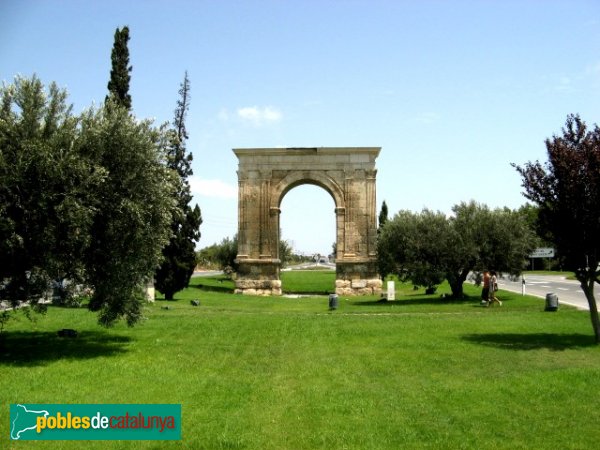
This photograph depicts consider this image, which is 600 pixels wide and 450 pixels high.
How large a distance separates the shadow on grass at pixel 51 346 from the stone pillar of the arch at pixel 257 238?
22245 mm

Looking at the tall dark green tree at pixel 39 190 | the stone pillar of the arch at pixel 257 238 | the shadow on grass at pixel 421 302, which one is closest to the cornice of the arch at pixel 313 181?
the stone pillar of the arch at pixel 257 238

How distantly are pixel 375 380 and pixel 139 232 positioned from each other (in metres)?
7.19

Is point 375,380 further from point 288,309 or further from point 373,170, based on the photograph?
point 373,170

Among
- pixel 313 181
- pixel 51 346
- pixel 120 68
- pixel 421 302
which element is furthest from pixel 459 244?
pixel 51 346

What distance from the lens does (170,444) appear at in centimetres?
818

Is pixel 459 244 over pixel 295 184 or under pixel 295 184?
under

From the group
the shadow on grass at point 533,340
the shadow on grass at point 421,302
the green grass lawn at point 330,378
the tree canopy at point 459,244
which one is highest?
the tree canopy at point 459,244

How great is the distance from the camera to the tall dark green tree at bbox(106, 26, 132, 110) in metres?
24.1

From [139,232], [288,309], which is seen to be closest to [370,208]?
[288,309]

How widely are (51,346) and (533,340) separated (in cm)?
1325

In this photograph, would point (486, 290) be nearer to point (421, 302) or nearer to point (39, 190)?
point (421, 302)

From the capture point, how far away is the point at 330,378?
39.5 feet

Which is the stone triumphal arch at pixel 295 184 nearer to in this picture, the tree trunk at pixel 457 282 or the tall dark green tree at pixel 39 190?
the tree trunk at pixel 457 282

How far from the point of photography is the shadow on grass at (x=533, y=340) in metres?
15.4
